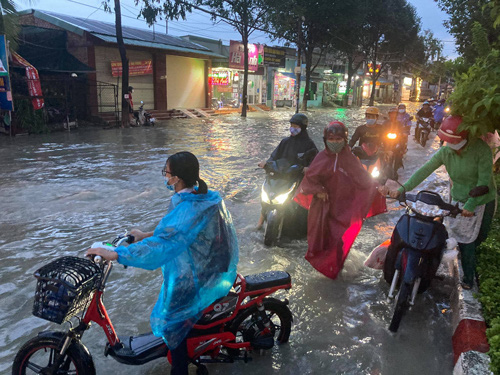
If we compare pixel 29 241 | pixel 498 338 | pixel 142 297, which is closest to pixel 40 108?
pixel 29 241

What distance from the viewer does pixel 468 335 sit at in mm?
3035

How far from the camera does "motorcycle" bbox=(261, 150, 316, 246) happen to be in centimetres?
513

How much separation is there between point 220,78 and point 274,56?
20.4 ft

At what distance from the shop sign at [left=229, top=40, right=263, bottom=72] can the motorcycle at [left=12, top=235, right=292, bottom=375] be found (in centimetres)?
2675

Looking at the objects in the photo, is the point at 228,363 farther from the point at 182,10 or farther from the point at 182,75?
the point at 182,75

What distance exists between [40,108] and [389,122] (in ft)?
45.5

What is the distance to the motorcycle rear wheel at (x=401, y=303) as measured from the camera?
3320 millimetres

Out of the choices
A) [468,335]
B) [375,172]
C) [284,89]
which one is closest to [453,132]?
[468,335]

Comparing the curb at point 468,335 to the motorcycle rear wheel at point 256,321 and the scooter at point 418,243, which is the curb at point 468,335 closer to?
the scooter at point 418,243

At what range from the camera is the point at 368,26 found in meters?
41.7

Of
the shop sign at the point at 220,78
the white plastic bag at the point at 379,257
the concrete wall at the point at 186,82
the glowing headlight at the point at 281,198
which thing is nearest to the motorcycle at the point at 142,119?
the concrete wall at the point at 186,82

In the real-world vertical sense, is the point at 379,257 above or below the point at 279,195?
below

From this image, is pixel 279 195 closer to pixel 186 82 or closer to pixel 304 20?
pixel 186 82

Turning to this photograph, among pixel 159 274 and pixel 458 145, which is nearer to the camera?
pixel 458 145
